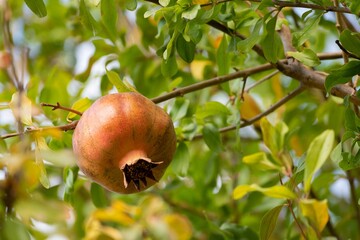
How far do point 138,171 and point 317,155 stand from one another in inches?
12.1

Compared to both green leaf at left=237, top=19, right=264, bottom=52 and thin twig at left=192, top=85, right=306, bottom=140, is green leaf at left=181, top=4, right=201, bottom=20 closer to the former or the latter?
green leaf at left=237, top=19, right=264, bottom=52

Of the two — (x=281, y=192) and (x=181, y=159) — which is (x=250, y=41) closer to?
(x=281, y=192)

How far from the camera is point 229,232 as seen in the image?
1.68 m

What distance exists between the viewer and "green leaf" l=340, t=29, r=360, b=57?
1.23 m

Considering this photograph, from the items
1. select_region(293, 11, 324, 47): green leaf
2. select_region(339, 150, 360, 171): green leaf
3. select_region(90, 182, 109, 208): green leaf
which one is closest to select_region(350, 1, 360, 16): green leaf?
select_region(293, 11, 324, 47): green leaf

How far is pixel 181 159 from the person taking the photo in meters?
1.68

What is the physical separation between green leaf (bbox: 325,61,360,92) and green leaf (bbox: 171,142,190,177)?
49 cm

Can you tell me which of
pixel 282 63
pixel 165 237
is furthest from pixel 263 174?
pixel 165 237

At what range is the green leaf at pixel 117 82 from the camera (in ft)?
4.60

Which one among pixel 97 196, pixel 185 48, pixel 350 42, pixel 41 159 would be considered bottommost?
pixel 97 196

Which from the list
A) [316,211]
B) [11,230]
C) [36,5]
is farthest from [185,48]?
[11,230]

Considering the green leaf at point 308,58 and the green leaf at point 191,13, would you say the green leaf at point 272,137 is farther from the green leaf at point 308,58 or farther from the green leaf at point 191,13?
the green leaf at point 191,13

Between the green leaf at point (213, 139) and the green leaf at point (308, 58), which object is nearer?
the green leaf at point (308, 58)

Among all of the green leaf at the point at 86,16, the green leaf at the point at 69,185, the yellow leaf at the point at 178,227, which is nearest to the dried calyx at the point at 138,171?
the yellow leaf at the point at 178,227
